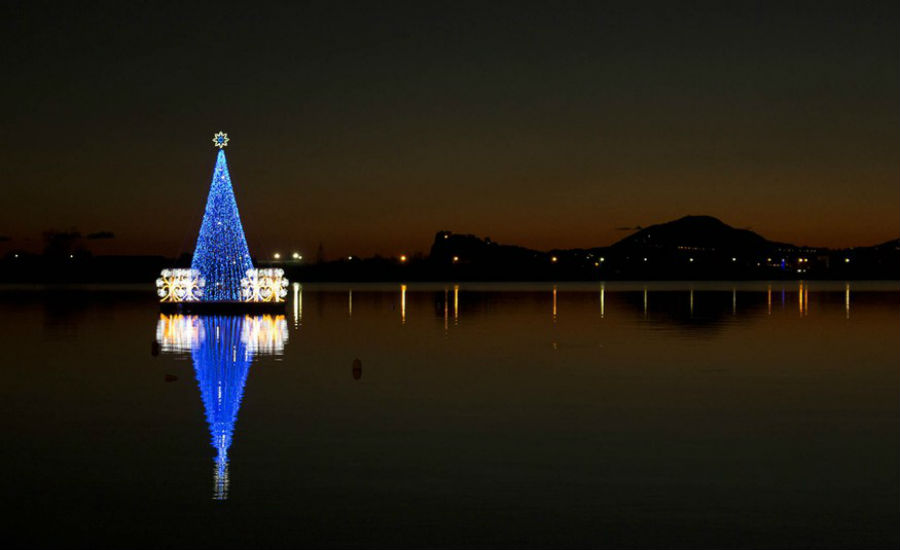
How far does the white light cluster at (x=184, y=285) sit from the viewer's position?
2098 inches

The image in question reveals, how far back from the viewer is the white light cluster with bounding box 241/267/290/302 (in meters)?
52.8

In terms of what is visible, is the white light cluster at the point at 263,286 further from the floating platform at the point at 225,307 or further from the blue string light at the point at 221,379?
the blue string light at the point at 221,379

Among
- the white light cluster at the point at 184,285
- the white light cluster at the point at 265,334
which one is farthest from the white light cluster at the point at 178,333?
the white light cluster at the point at 184,285

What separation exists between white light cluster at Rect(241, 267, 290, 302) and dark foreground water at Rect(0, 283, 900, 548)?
64.1 ft

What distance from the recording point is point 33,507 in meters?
Answer: 11.9

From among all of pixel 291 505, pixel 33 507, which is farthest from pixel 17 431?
pixel 291 505

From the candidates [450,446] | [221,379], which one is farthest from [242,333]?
[450,446]

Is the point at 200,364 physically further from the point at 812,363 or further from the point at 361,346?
the point at 812,363

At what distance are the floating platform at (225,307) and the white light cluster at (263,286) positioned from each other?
1.79 feet

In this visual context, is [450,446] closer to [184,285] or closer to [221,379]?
[221,379]

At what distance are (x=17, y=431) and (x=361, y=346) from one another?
18.4 metres

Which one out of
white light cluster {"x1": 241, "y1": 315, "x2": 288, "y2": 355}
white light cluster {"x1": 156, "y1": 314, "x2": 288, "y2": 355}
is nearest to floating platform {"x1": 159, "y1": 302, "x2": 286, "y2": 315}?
white light cluster {"x1": 156, "y1": 314, "x2": 288, "y2": 355}

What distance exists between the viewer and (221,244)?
51.0 meters

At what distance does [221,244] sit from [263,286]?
3.44 m
